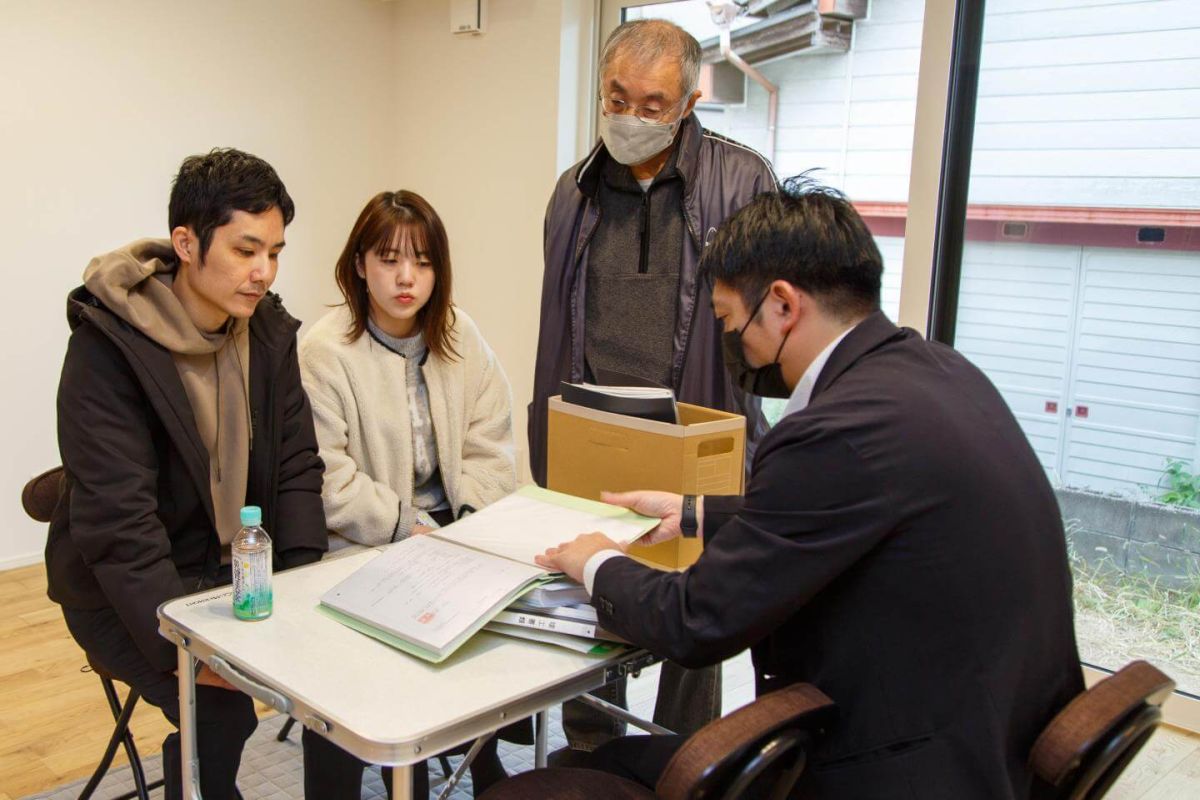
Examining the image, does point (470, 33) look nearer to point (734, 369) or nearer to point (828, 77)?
point (828, 77)

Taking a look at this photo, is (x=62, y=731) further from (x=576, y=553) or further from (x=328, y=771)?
(x=576, y=553)

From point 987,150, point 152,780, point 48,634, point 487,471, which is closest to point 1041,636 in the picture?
point 487,471

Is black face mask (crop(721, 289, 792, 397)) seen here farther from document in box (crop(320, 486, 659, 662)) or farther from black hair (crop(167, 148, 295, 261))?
black hair (crop(167, 148, 295, 261))

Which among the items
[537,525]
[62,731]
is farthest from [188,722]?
[62,731]

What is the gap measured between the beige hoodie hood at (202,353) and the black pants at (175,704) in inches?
9.4

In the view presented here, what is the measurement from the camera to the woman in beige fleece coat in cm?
204

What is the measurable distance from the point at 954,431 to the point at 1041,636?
26 centimetres

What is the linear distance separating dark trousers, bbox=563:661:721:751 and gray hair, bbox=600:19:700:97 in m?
1.24

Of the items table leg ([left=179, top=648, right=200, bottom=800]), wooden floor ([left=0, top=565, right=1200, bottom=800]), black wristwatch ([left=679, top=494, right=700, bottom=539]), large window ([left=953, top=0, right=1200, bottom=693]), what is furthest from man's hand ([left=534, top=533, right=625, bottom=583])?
large window ([left=953, top=0, right=1200, bottom=693])

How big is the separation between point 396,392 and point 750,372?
846 mm

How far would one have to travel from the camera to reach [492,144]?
13.4 ft

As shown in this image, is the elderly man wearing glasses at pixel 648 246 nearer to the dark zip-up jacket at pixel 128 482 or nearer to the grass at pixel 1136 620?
the dark zip-up jacket at pixel 128 482

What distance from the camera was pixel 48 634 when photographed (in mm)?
2967

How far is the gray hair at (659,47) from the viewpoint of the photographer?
2123 mm
